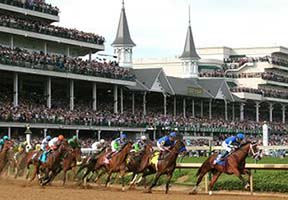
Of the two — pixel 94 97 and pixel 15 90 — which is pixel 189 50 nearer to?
pixel 94 97

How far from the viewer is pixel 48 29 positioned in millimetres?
51156

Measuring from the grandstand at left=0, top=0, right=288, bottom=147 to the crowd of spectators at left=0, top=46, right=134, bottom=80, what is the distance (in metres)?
0.07

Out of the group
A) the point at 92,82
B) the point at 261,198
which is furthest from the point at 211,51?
the point at 261,198

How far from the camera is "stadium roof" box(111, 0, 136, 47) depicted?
Result: 2798 inches

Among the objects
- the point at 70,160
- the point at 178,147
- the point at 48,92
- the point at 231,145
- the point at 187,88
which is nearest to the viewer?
the point at 231,145

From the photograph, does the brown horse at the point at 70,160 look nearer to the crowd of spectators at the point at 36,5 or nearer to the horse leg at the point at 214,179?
the horse leg at the point at 214,179

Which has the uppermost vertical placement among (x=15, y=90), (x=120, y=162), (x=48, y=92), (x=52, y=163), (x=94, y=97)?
(x=15, y=90)

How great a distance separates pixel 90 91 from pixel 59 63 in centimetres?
958

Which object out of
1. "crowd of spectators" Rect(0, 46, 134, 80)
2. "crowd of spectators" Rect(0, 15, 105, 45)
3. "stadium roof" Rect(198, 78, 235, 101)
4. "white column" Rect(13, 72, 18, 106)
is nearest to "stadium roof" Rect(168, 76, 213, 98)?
"stadium roof" Rect(198, 78, 235, 101)

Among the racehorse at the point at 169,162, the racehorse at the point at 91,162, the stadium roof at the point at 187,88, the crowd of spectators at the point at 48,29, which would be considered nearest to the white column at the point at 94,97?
the crowd of spectators at the point at 48,29

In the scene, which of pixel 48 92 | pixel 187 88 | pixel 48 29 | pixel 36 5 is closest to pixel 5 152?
pixel 48 92

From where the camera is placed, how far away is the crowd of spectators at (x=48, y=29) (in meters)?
47.9

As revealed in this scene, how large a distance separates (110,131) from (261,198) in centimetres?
3465

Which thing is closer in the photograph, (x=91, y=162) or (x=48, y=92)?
(x=91, y=162)
